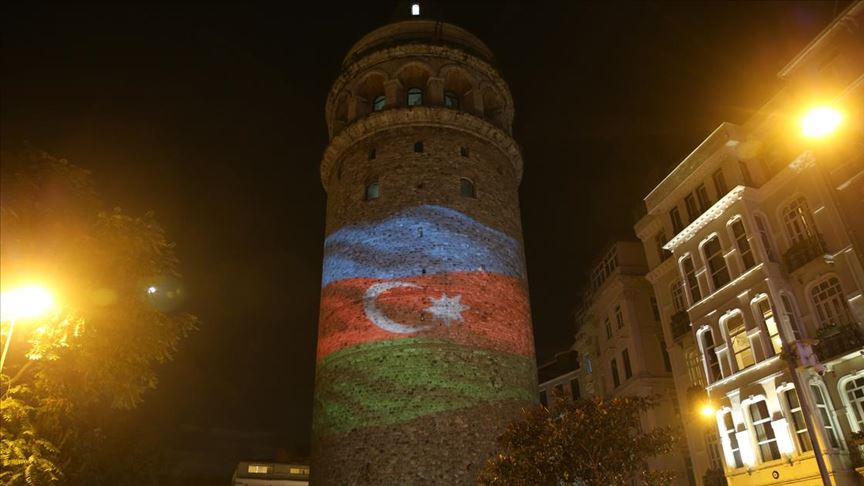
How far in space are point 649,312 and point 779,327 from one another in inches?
494

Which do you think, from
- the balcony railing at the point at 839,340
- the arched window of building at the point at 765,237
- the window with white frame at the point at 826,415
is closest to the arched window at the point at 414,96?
the arched window of building at the point at 765,237

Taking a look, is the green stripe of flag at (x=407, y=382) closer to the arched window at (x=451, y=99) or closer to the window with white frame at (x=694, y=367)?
the window with white frame at (x=694, y=367)

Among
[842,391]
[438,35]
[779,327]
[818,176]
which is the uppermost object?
[438,35]

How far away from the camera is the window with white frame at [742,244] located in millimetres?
20344

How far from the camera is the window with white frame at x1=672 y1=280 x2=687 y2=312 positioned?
26.3 m

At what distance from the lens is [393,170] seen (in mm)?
26781

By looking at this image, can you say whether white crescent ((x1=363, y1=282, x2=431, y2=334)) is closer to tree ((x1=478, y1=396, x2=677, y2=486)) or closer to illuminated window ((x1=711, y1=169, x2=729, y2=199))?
tree ((x1=478, y1=396, x2=677, y2=486))

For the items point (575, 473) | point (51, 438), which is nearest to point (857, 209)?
point (575, 473)

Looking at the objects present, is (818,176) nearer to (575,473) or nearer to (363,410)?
(575,473)

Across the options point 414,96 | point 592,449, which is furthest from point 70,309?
point 414,96

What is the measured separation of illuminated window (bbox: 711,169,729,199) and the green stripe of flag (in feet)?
34.0

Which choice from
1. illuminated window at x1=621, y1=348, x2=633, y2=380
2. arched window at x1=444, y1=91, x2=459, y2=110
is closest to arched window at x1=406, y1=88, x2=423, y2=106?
arched window at x1=444, y1=91, x2=459, y2=110

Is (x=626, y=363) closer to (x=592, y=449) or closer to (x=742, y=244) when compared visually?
(x=742, y=244)

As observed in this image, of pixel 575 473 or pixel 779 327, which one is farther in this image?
pixel 779 327
